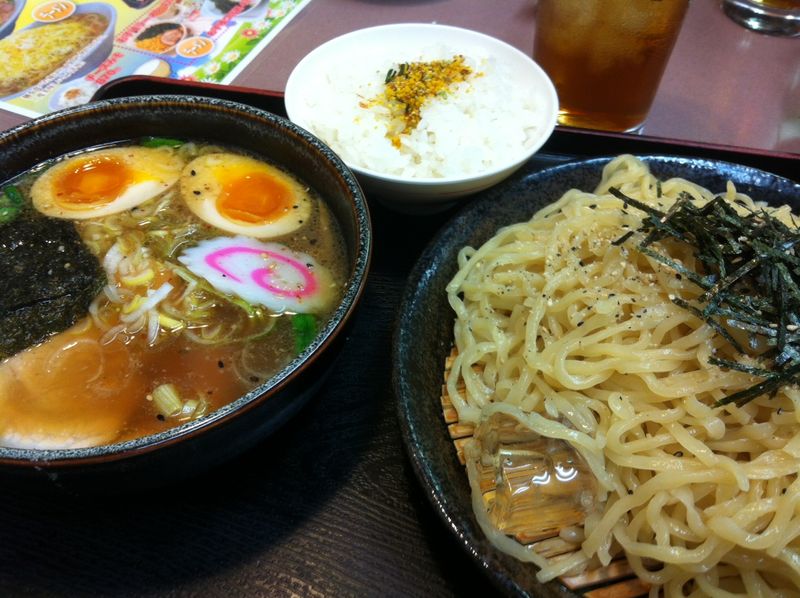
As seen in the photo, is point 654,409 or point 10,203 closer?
point 654,409

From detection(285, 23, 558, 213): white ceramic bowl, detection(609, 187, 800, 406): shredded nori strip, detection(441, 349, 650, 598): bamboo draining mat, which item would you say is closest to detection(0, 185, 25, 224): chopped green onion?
detection(285, 23, 558, 213): white ceramic bowl

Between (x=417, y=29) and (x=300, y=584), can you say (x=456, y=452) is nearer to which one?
(x=300, y=584)

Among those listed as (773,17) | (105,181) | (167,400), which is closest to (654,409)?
(167,400)

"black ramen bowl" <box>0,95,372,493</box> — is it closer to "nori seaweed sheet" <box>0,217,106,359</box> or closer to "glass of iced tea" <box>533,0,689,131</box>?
"nori seaweed sheet" <box>0,217,106,359</box>

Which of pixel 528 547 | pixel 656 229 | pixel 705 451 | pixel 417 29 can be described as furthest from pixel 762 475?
pixel 417 29

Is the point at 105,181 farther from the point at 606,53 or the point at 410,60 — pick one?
the point at 606,53

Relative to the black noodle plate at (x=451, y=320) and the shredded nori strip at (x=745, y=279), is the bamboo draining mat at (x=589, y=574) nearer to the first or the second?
the black noodle plate at (x=451, y=320)
